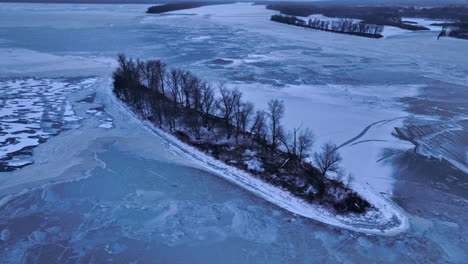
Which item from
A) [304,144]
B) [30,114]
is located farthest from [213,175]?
[30,114]

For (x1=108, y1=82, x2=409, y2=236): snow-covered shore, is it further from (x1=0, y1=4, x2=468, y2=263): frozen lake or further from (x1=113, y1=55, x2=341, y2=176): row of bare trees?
(x1=113, y1=55, x2=341, y2=176): row of bare trees

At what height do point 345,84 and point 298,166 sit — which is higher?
point 345,84

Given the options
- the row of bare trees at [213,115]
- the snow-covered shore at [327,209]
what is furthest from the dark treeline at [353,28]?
the snow-covered shore at [327,209]

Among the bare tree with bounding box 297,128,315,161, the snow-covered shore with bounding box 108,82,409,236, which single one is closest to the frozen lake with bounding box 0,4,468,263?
the snow-covered shore with bounding box 108,82,409,236

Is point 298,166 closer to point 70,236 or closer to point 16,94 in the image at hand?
point 70,236

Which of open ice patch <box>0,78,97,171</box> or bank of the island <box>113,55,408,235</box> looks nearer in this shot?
bank of the island <box>113,55,408,235</box>

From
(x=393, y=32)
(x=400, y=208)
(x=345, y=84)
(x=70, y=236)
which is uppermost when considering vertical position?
(x=393, y=32)

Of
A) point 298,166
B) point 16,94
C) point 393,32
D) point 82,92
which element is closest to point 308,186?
point 298,166
